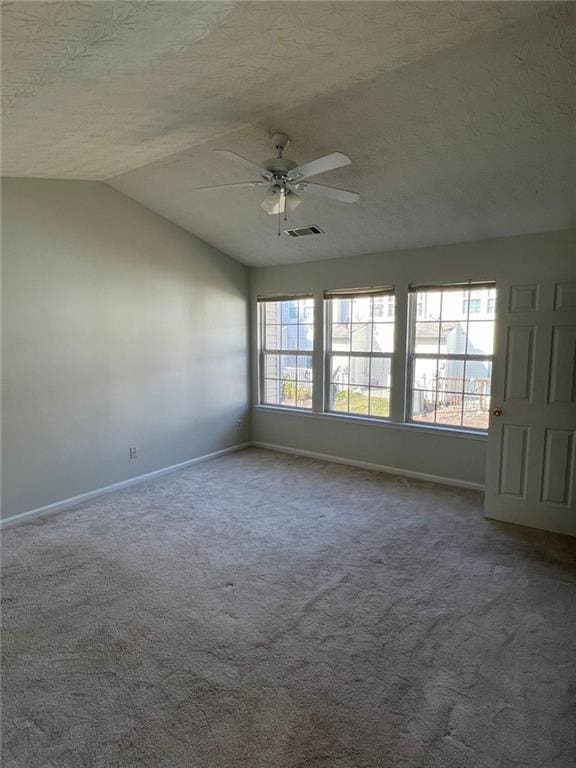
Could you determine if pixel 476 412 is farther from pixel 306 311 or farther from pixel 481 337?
pixel 306 311

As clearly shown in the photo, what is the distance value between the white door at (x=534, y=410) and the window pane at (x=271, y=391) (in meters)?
2.92

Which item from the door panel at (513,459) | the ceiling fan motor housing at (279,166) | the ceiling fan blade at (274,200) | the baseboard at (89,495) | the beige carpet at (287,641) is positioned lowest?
the beige carpet at (287,641)

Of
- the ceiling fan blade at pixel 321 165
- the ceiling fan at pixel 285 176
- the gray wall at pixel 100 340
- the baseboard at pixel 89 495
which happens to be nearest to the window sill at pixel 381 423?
the gray wall at pixel 100 340

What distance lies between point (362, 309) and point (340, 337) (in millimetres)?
440

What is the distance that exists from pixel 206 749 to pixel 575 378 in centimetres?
338

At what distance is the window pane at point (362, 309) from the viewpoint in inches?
197

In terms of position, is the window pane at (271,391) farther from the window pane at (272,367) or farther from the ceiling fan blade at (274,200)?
the ceiling fan blade at (274,200)

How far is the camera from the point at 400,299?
4672mm

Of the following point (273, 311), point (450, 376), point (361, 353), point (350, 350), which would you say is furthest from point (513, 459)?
point (273, 311)

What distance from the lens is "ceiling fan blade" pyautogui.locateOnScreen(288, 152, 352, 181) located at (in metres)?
2.30

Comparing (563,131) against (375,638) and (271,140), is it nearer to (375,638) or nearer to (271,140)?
(271,140)

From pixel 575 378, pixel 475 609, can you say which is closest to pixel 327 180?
pixel 575 378

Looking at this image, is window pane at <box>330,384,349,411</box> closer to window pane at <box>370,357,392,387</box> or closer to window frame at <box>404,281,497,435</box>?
window pane at <box>370,357,392,387</box>

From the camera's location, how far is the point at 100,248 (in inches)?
161
